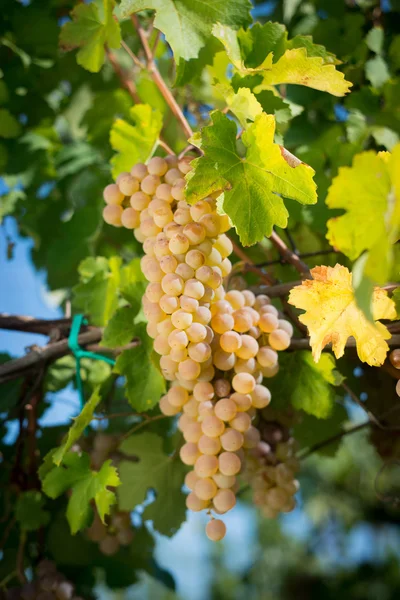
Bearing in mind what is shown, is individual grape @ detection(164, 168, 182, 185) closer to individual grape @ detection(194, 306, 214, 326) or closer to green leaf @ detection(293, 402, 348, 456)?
individual grape @ detection(194, 306, 214, 326)

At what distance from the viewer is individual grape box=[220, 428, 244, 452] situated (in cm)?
61

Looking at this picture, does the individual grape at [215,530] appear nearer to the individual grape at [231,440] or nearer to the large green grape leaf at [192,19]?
the individual grape at [231,440]

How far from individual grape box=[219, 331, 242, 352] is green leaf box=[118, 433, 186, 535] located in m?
0.28

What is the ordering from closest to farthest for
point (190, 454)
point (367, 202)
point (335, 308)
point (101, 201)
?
1. point (367, 202)
2. point (335, 308)
3. point (190, 454)
4. point (101, 201)

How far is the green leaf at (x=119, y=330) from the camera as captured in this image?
74 centimetres

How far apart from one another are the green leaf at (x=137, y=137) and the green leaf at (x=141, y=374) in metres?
0.20

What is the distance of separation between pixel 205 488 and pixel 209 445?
0.04 m

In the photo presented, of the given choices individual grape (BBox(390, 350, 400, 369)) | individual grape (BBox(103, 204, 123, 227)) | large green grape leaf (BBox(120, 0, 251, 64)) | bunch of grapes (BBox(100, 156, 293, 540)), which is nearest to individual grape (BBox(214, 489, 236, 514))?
bunch of grapes (BBox(100, 156, 293, 540))

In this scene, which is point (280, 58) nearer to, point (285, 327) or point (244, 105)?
point (244, 105)

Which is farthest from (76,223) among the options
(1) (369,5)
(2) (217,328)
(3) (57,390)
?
(1) (369,5)

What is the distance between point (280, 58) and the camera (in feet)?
2.01

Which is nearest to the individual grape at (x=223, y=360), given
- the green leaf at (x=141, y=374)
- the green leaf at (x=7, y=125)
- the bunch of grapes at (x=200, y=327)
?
the bunch of grapes at (x=200, y=327)

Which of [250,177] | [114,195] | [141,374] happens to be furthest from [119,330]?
[250,177]

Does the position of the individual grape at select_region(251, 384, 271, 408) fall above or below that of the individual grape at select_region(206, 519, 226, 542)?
above
